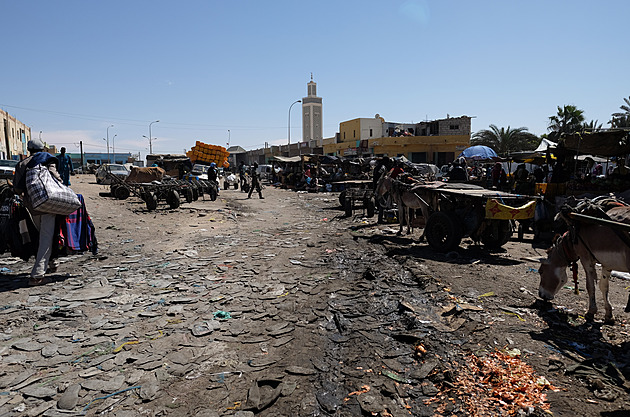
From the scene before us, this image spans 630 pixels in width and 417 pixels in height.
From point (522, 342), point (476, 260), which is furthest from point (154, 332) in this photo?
point (476, 260)

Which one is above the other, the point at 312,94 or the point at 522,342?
the point at 312,94

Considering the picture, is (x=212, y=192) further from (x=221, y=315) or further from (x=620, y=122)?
(x=620, y=122)

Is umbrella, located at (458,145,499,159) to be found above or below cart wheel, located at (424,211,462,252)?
above

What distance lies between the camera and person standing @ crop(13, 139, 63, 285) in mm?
5969

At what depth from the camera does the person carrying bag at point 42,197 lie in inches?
230

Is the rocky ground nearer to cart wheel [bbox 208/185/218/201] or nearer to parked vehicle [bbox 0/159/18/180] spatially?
cart wheel [bbox 208/185/218/201]

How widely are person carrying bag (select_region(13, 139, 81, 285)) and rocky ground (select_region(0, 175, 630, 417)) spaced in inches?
21.1

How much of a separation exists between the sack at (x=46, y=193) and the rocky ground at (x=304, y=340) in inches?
48.1

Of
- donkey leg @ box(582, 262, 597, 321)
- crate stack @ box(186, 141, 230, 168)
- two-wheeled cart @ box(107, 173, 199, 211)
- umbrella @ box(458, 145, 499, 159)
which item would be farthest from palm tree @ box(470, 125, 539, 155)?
donkey leg @ box(582, 262, 597, 321)

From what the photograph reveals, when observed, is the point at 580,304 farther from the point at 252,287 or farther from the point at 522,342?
the point at 252,287

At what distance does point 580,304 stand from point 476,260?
250cm

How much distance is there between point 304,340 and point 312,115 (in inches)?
3316

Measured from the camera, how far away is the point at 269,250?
9141 mm

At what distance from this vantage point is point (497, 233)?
27.8ft
